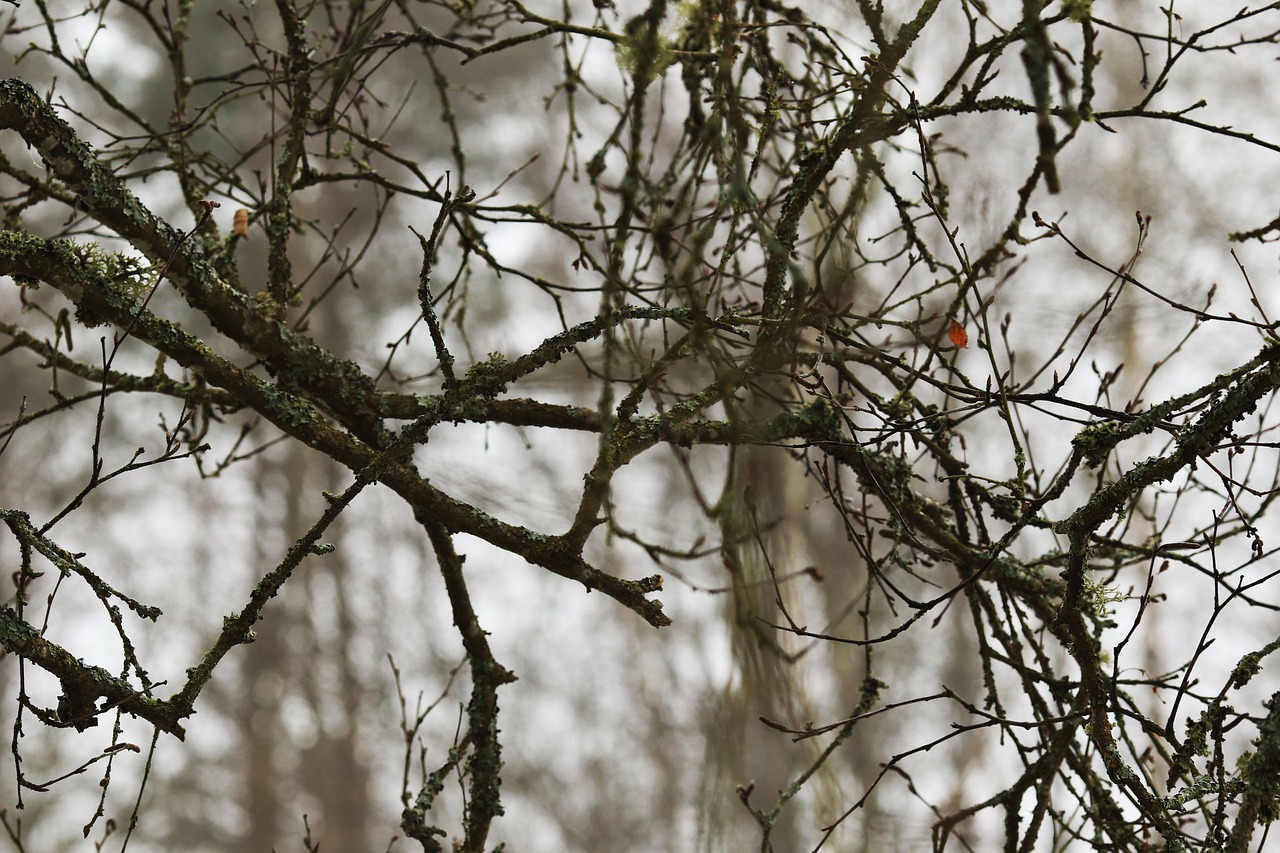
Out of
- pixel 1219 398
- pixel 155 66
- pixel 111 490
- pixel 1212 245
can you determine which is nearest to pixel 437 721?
pixel 111 490

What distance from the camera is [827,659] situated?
9141mm

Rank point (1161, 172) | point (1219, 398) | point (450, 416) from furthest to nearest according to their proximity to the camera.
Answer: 1. point (1161, 172)
2. point (450, 416)
3. point (1219, 398)

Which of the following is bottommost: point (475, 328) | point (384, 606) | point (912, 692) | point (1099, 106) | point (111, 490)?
point (912, 692)

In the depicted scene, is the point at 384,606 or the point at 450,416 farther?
the point at 384,606

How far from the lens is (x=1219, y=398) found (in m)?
1.62

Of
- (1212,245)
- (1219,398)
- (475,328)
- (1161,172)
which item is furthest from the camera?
(475,328)

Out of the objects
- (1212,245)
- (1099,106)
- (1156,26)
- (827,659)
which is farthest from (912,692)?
(1156,26)

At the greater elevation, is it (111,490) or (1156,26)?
(1156,26)

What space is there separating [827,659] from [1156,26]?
682 centimetres

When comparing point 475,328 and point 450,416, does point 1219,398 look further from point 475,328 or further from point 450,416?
point 475,328

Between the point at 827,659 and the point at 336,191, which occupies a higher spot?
the point at 336,191

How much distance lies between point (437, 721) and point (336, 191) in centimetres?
628

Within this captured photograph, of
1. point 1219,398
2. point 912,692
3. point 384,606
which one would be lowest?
point 1219,398

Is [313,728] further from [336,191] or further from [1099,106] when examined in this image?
[1099,106]
